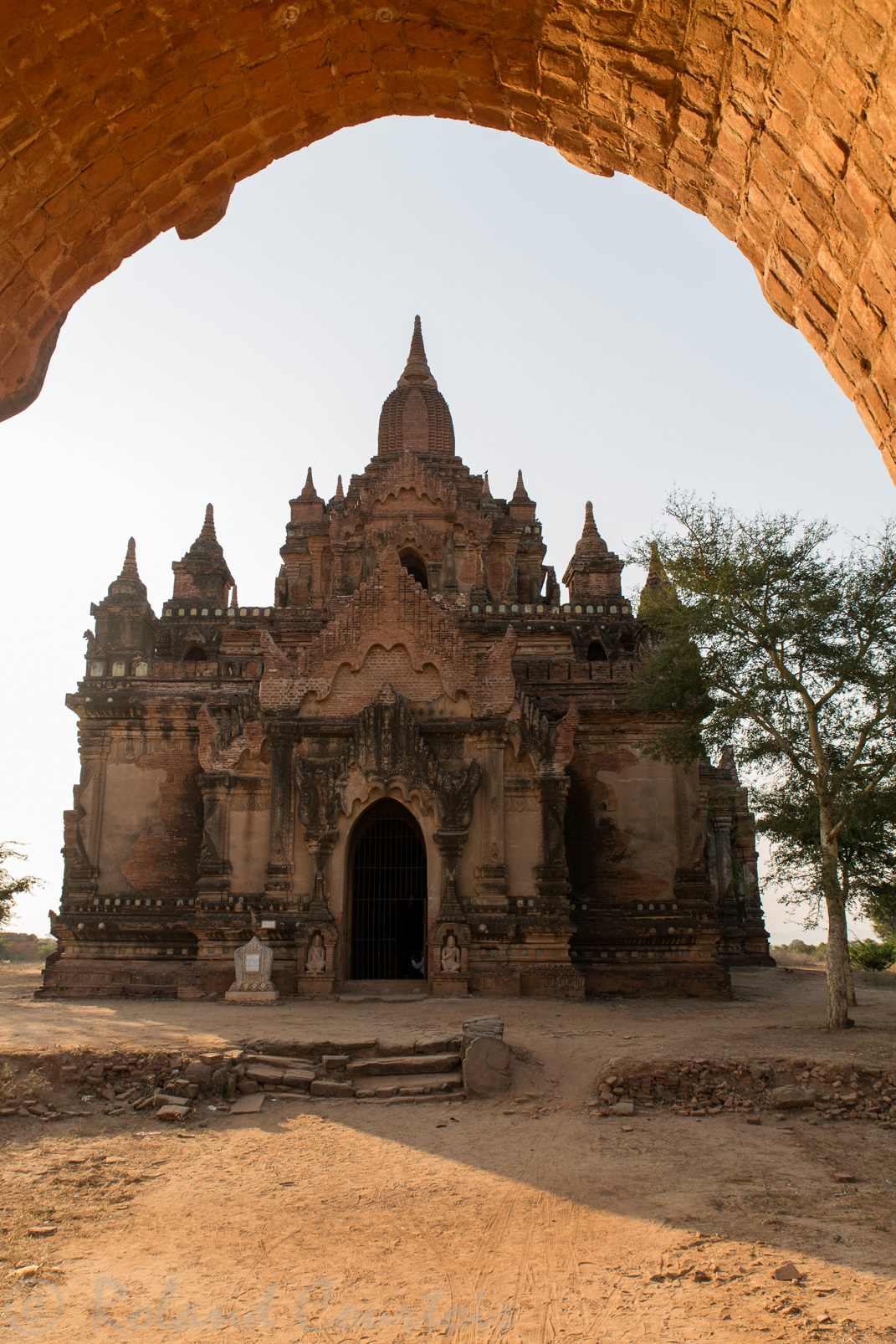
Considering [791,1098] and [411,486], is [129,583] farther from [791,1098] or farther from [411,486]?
[791,1098]

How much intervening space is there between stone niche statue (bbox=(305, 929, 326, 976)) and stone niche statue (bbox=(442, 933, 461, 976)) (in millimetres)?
1976

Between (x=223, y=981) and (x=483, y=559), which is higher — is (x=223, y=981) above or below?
below

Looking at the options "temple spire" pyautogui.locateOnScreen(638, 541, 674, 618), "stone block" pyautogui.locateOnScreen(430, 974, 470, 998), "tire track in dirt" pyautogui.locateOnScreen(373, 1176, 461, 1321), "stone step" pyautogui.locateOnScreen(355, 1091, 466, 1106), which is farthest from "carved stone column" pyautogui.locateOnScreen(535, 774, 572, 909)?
"tire track in dirt" pyautogui.locateOnScreen(373, 1176, 461, 1321)

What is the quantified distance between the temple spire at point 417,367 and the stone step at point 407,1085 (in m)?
24.6

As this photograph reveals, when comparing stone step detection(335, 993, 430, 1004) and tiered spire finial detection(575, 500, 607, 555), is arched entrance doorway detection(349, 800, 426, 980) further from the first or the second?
tiered spire finial detection(575, 500, 607, 555)

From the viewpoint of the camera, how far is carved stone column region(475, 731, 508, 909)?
55.2ft

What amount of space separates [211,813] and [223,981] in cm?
292

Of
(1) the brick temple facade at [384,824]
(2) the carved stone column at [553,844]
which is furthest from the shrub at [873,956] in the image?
(2) the carved stone column at [553,844]

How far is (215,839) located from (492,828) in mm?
4930

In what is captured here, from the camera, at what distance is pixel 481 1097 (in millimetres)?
10664

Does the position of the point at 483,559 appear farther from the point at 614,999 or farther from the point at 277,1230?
the point at 277,1230

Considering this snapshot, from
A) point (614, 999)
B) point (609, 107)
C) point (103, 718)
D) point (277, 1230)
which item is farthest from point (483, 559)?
point (609, 107)

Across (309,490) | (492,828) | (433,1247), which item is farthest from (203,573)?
(433,1247)

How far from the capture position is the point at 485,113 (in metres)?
4.00
